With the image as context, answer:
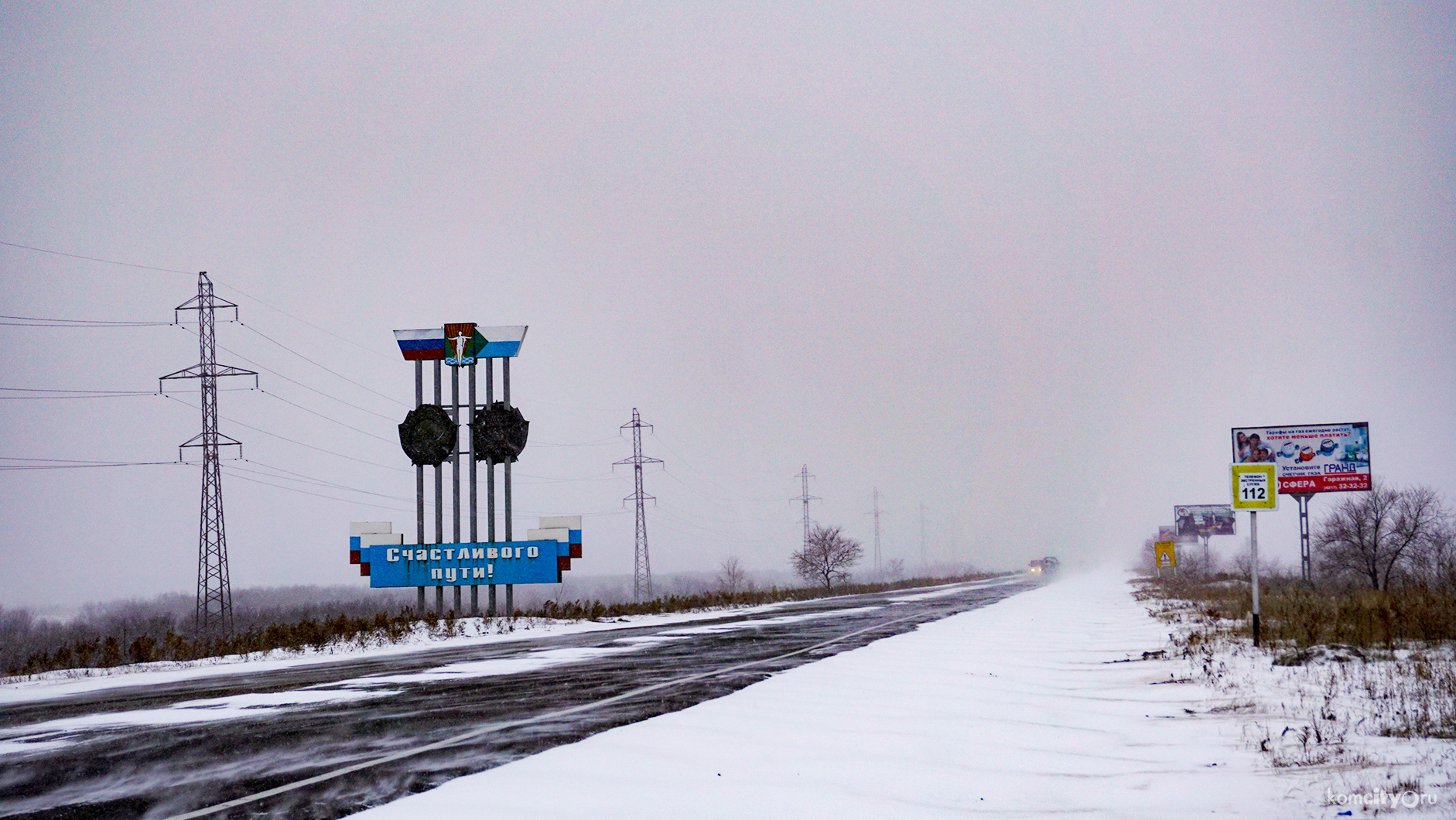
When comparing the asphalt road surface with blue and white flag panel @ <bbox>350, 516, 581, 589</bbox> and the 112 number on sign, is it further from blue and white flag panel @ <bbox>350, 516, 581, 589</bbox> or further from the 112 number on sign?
blue and white flag panel @ <bbox>350, 516, 581, 589</bbox>

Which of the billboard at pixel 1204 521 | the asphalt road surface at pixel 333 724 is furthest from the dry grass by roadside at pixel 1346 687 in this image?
the billboard at pixel 1204 521

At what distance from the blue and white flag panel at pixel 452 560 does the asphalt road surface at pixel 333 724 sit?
1448 centimetres

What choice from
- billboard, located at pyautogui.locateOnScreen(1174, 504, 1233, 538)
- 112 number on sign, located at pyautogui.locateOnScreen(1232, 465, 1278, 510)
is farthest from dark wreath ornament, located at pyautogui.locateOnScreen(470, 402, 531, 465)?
billboard, located at pyautogui.locateOnScreen(1174, 504, 1233, 538)

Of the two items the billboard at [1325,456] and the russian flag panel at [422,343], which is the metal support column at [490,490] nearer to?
the russian flag panel at [422,343]

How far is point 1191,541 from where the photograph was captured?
9131 centimetres

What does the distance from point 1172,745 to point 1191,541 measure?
3720 inches

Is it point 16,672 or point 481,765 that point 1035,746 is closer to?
point 481,765

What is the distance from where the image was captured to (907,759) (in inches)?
291

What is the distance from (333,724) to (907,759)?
19.6 ft

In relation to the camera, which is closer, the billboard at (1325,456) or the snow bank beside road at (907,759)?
the snow bank beside road at (907,759)

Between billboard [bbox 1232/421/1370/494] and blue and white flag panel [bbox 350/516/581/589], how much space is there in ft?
110

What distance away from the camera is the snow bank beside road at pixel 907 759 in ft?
19.4

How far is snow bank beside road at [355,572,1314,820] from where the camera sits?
591 centimetres

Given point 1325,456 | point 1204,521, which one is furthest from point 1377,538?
point 1204,521
